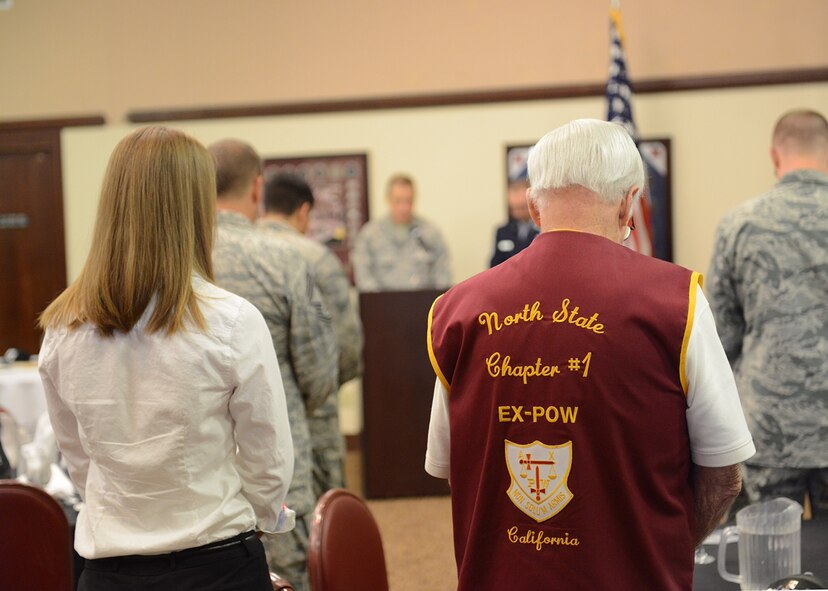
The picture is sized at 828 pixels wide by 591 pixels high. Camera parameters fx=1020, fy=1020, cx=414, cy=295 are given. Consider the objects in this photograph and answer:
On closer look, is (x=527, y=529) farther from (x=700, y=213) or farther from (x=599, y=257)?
(x=700, y=213)

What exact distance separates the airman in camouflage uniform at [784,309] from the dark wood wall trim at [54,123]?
228 inches

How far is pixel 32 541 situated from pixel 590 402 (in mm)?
1404

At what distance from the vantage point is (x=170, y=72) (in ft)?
25.3


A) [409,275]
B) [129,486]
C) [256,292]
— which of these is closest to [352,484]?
[409,275]

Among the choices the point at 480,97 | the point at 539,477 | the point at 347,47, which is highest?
the point at 347,47

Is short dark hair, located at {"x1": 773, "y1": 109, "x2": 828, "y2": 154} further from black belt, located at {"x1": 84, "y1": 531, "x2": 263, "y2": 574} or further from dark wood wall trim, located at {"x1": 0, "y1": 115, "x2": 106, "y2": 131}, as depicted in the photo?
dark wood wall trim, located at {"x1": 0, "y1": 115, "x2": 106, "y2": 131}

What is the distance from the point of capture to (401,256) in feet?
23.2

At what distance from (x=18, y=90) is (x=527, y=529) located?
24.0 feet

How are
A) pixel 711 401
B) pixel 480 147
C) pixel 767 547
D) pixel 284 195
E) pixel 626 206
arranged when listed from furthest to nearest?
pixel 480 147 → pixel 284 195 → pixel 767 547 → pixel 626 206 → pixel 711 401

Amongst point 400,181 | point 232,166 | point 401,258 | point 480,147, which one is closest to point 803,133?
point 232,166

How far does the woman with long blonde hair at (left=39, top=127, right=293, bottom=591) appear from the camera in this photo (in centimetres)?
169

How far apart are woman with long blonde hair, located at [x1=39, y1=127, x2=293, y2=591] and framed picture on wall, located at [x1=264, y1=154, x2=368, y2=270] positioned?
5820 millimetres

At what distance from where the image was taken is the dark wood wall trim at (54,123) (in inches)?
306

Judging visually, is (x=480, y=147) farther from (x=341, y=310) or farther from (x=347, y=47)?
(x=341, y=310)
